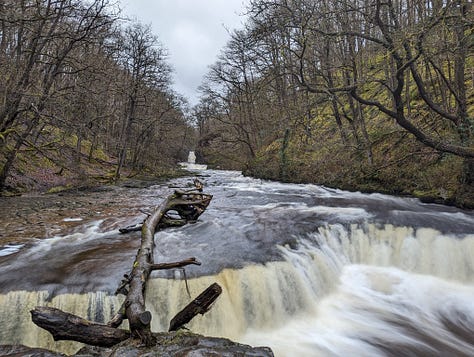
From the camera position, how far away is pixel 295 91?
53.5 feet

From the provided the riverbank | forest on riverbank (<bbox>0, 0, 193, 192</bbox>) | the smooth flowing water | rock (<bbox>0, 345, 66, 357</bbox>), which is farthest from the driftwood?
the riverbank

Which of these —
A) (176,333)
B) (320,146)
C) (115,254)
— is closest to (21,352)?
(176,333)

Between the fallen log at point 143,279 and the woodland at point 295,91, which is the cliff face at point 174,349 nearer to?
the fallen log at point 143,279

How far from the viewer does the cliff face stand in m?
2.48

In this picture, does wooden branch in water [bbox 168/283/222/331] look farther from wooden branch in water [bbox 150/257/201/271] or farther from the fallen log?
wooden branch in water [bbox 150/257/201/271]

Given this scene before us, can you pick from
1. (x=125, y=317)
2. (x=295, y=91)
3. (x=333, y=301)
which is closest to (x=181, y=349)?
(x=125, y=317)

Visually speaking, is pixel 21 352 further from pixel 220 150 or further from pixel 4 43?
pixel 220 150

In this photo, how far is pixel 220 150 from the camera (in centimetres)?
3022

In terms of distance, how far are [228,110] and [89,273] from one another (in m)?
23.4

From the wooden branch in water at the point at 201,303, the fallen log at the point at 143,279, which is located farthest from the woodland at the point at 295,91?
the wooden branch in water at the point at 201,303

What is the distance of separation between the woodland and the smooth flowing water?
3387 mm

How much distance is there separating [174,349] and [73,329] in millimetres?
833

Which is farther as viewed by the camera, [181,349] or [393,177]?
[393,177]

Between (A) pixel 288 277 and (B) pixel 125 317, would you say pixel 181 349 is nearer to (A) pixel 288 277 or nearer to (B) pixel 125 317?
(B) pixel 125 317
